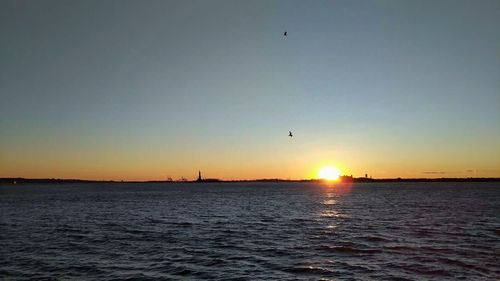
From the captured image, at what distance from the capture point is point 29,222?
60.2 meters

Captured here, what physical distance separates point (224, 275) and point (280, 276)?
3.35 metres

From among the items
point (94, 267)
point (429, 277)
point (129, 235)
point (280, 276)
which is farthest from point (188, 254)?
point (429, 277)

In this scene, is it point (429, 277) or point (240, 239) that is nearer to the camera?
point (429, 277)

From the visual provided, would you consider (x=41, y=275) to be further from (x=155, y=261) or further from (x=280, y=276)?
(x=280, y=276)

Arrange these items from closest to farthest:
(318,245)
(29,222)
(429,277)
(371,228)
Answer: (429,277) < (318,245) < (371,228) < (29,222)

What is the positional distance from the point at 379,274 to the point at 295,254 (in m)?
7.99

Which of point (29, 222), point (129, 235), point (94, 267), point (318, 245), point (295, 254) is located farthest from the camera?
point (29, 222)

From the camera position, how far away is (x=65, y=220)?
2462 inches

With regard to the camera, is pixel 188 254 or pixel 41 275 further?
pixel 188 254

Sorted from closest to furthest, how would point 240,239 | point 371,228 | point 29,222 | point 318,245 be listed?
1. point 318,245
2. point 240,239
3. point 371,228
4. point 29,222

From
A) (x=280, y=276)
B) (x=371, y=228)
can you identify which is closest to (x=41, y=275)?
(x=280, y=276)

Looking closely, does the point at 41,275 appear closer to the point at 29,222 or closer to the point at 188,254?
the point at 188,254

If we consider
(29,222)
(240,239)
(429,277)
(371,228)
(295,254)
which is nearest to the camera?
(429,277)

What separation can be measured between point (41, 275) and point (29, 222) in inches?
1443
